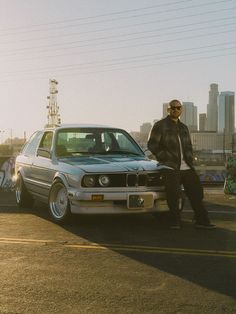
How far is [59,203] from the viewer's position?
351 inches

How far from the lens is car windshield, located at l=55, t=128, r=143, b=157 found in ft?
31.2

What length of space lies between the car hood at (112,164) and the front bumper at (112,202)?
37 cm

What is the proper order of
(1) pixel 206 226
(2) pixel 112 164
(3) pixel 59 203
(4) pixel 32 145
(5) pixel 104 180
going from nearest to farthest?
1. (1) pixel 206 226
2. (5) pixel 104 180
3. (2) pixel 112 164
4. (3) pixel 59 203
5. (4) pixel 32 145

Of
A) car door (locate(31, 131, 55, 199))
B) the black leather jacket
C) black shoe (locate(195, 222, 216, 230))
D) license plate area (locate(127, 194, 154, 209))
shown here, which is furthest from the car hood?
black shoe (locate(195, 222, 216, 230))

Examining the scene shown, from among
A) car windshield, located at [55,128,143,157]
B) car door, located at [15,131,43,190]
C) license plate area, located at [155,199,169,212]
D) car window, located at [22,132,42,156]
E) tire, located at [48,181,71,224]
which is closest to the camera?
license plate area, located at [155,199,169,212]

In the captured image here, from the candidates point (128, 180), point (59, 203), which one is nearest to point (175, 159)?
point (128, 180)

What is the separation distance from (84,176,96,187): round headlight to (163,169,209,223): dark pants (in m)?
1.05

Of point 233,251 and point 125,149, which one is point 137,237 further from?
point 125,149

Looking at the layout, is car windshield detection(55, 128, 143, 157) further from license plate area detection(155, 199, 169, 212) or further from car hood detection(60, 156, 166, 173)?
license plate area detection(155, 199, 169, 212)

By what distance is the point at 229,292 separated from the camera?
466cm

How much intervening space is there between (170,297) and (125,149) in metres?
5.34

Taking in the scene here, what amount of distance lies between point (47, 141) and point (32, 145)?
34.5 inches

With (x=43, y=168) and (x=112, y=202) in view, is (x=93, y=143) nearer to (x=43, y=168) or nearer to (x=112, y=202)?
(x=43, y=168)

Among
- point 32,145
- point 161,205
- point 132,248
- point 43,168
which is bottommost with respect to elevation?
point 132,248
